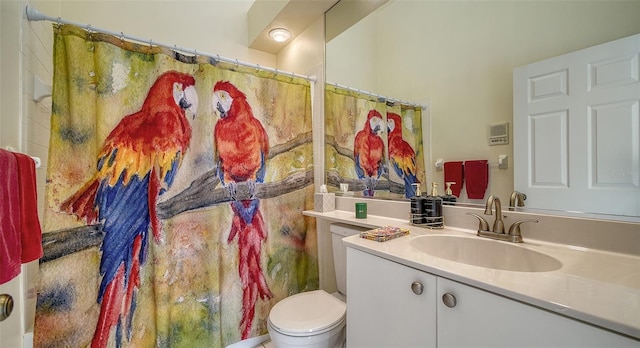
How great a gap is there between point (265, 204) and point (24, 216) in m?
1.02

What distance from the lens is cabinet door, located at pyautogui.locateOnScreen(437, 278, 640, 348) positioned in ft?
1.64

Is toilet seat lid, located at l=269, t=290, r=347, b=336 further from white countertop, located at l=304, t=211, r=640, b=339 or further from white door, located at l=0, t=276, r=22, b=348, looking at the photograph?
white door, located at l=0, t=276, r=22, b=348

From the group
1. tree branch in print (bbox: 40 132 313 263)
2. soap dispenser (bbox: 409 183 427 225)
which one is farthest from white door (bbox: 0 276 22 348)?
soap dispenser (bbox: 409 183 427 225)

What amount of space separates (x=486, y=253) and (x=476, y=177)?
36cm

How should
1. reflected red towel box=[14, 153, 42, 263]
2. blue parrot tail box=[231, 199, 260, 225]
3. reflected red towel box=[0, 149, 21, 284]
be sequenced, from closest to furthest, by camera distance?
reflected red towel box=[0, 149, 21, 284] → reflected red towel box=[14, 153, 42, 263] → blue parrot tail box=[231, 199, 260, 225]

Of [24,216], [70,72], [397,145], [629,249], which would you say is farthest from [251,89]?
[629,249]

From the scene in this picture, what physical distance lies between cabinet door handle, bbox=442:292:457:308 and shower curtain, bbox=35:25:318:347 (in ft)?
3.84

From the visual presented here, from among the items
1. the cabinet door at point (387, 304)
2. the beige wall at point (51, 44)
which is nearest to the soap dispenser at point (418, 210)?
the cabinet door at point (387, 304)

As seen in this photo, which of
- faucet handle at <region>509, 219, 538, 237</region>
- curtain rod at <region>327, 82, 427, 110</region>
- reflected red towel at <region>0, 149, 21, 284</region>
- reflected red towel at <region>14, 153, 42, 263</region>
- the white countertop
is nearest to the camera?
the white countertop

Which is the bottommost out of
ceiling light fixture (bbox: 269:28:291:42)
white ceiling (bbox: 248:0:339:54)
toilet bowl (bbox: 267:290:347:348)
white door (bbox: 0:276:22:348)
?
toilet bowl (bbox: 267:290:347:348)

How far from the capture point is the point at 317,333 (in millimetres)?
1129

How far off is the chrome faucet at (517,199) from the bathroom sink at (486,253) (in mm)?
190

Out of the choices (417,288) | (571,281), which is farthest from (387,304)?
(571,281)

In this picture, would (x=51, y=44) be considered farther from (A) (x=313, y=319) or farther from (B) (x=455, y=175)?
(B) (x=455, y=175)
